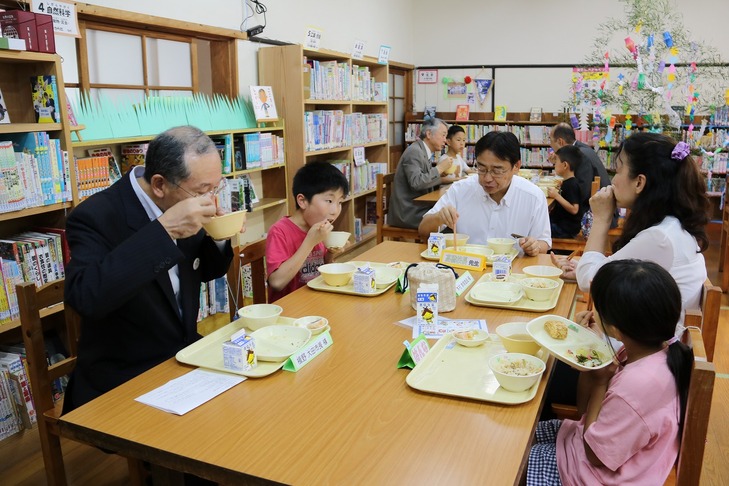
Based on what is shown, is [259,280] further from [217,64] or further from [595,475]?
[217,64]

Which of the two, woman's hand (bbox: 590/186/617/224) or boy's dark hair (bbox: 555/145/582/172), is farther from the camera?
boy's dark hair (bbox: 555/145/582/172)

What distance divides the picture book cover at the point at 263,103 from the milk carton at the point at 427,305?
9.52 ft

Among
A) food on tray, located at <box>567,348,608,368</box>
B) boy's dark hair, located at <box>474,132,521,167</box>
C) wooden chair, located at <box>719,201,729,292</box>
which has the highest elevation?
boy's dark hair, located at <box>474,132,521,167</box>

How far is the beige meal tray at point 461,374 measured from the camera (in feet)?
4.31

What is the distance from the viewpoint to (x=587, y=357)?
1464 millimetres

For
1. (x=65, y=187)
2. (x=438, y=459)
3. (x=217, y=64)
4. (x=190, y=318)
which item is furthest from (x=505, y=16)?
(x=438, y=459)

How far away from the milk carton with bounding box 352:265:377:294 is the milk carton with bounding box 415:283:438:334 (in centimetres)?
36

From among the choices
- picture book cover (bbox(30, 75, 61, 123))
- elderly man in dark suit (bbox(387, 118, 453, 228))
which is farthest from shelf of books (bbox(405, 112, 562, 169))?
picture book cover (bbox(30, 75, 61, 123))

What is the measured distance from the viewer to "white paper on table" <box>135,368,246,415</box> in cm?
129

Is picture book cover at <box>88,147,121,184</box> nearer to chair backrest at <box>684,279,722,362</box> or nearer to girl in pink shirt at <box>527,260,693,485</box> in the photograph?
girl in pink shirt at <box>527,260,693,485</box>

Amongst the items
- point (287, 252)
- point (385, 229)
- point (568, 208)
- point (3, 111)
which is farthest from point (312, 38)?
point (287, 252)

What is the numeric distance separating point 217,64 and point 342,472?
3715 mm

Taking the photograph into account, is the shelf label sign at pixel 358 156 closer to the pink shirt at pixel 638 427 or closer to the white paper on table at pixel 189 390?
the white paper on table at pixel 189 390

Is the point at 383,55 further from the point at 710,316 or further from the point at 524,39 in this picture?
the point at 710,316
